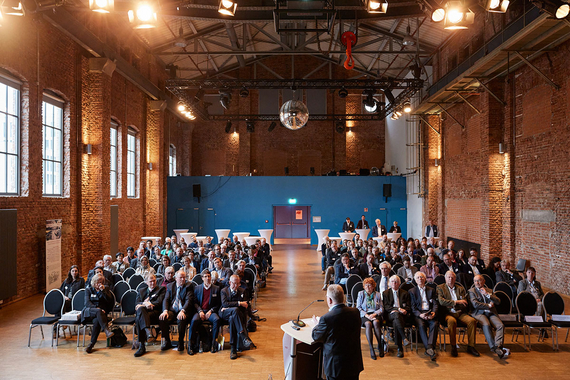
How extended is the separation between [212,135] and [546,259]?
64.7 feet

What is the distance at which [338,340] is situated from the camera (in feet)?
13.4

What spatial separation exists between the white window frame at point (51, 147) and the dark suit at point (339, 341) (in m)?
10.2

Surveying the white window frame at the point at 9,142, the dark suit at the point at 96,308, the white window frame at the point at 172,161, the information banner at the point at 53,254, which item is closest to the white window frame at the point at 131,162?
the white window frame at the point at 172,161

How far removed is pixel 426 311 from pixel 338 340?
10.4 feet

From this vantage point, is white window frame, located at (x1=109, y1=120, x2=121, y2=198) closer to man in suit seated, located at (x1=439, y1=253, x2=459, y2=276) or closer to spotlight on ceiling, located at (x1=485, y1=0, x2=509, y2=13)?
man in suit seated, located at (x1=439, y1=253, x2=459, y2=276)

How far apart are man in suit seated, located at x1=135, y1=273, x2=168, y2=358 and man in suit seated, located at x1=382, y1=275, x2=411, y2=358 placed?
342cm

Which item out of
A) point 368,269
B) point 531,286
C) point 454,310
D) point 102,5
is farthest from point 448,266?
point 102,5

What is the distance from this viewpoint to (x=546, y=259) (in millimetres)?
10922

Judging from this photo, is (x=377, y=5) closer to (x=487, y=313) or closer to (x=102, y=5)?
(x=102, y=5)

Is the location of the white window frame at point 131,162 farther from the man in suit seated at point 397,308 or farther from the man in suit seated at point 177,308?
the man in suit seated at point 397,308

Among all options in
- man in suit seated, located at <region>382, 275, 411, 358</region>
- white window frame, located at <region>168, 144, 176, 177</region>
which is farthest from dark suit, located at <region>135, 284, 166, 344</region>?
white window frame, located at <region>168, 144, 176, 177</region>

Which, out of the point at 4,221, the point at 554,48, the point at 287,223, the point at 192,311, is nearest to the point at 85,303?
the point at 192,311

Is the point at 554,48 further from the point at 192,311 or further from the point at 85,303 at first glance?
the point at 85,303

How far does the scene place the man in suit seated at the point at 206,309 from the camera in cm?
671
